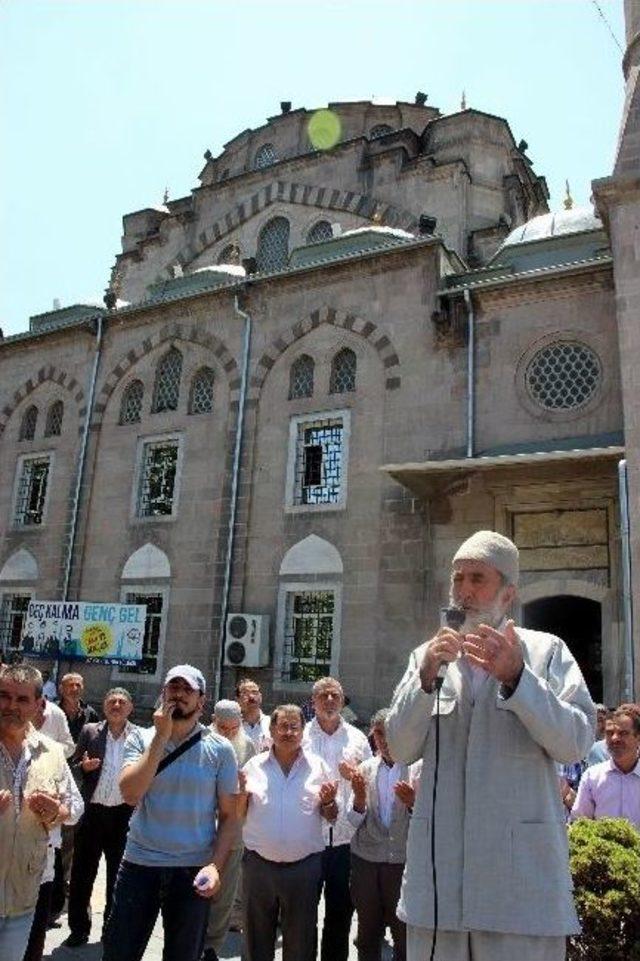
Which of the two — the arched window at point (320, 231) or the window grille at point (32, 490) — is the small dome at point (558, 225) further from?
the window grille at point (32, 490)

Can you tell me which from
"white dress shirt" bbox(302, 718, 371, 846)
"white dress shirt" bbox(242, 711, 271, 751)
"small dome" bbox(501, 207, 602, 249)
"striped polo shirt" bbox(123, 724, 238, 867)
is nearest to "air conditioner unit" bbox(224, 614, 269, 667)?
"white dress shirt" bbox(242, 711, 271, 751)

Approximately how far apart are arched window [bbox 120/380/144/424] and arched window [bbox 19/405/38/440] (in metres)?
2.92

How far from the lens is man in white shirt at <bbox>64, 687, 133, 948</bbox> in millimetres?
5906

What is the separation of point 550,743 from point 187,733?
2127mm

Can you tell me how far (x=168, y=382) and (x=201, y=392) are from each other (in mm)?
1065

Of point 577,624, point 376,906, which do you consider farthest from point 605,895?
point 577,624

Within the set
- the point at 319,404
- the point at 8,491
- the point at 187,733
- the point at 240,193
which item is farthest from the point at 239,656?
the point at 240,193

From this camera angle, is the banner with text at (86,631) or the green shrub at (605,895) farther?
the banner with text at (86,631)

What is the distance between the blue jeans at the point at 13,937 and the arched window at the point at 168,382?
1424 cm

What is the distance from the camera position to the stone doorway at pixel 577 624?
41.6 ft

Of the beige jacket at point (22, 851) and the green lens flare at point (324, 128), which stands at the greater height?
the green lens flare at point (324, 128)

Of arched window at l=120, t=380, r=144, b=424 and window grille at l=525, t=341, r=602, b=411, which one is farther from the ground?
arched window at l=120, t=380, r=144, b=424

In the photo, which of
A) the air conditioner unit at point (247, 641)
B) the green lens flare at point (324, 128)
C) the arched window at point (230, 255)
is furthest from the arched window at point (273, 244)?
the air conditioner unit at point (247, 641)

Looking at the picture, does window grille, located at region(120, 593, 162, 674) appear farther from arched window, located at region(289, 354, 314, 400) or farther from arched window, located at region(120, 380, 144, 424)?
arched window, located at region(289, 354, 314, 400)
